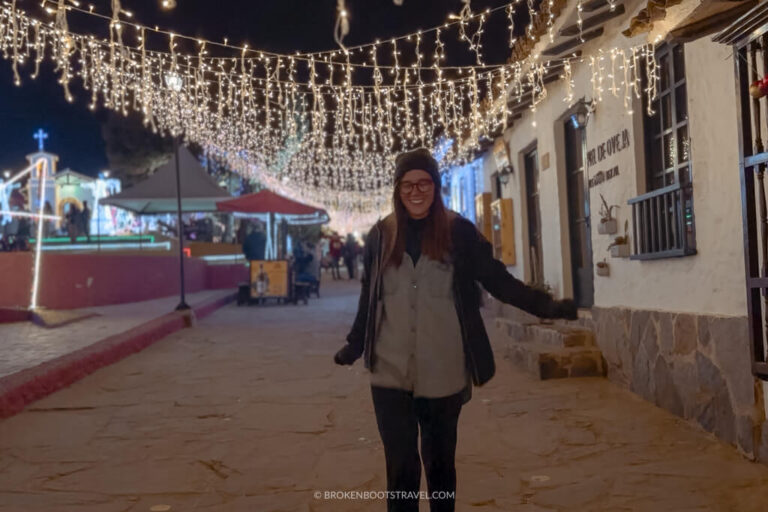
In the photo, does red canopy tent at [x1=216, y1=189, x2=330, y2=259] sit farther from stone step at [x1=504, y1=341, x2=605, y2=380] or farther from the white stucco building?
stone step at [x1=504, y1=341, x2=605, y2=380]

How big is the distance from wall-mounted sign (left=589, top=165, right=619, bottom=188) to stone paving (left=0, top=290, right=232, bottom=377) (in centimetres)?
567

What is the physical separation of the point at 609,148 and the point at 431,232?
436 centimetres

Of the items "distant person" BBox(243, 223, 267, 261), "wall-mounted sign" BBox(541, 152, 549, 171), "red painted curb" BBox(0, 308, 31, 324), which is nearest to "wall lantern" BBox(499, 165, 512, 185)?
"wall-mounted sign" BBox(541, 152, 549, 171)

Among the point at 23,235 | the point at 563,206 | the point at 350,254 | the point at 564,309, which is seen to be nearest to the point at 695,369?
the point at 564,309

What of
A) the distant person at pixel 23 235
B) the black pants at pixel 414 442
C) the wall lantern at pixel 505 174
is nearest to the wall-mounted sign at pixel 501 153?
the wall lantern at pixel 505 174

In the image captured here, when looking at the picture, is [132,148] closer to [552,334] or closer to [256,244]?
[256,244]

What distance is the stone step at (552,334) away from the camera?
732 cm

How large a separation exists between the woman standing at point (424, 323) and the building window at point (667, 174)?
8.42 feet

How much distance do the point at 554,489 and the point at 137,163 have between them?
3666 centimetres

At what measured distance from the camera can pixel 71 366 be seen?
24.1ft

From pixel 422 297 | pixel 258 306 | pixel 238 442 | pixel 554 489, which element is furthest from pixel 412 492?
pixel 258 306

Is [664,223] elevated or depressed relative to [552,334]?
elevated

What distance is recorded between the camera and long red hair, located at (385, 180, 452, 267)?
3127 mm

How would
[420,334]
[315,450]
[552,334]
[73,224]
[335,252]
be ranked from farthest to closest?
[335,252]
[73,224]
[552,334]
[315,450]
[420,334]
